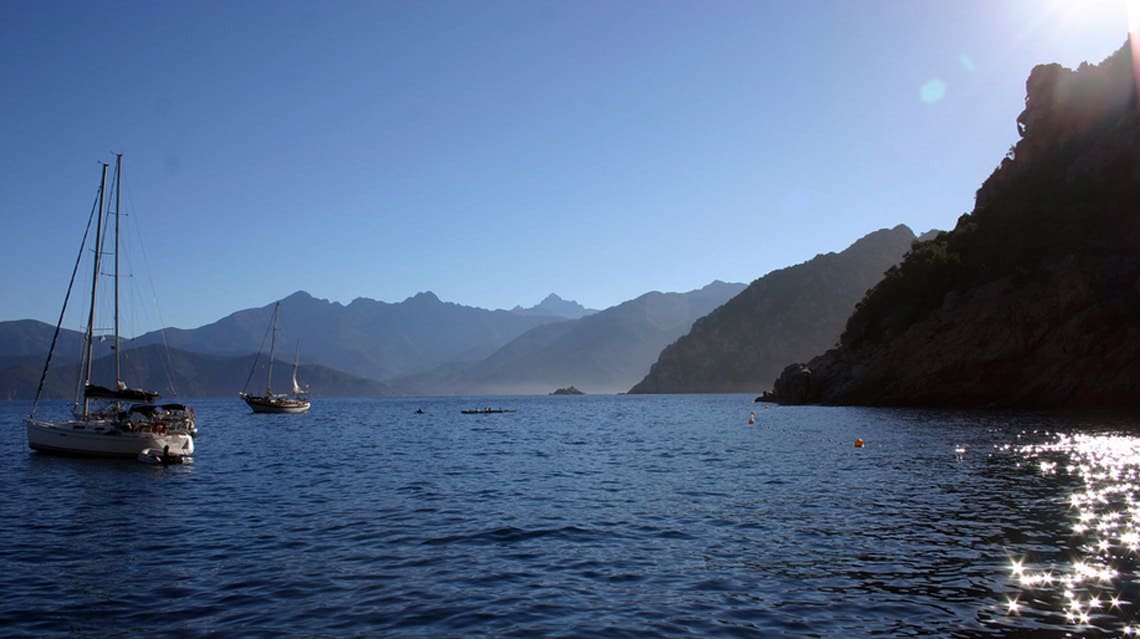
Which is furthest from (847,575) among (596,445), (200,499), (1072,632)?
(596,445)

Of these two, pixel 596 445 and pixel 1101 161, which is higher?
pixel 1101 161

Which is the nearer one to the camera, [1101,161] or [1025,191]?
[1101,161]

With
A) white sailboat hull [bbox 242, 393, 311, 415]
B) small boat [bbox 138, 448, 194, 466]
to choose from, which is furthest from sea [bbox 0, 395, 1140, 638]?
white sailboat hull [bbox 242, 393, 311, 415]

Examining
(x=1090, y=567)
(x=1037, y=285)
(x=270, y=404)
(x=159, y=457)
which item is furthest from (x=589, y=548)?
(x=270, y=404)

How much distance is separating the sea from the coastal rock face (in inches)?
1667

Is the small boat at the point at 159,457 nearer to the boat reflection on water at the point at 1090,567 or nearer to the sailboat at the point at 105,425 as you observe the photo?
the sailboat at the point at 105,425

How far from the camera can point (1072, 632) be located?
1148 cm

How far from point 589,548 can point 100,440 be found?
122 feet

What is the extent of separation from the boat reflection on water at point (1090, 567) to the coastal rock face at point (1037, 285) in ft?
176

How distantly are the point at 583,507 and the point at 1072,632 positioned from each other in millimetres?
15069

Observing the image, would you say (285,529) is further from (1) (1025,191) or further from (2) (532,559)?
(1) (1025,191)

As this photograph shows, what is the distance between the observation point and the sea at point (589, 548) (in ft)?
41.2

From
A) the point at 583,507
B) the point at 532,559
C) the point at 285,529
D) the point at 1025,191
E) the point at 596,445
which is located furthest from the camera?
the point at 1025,191

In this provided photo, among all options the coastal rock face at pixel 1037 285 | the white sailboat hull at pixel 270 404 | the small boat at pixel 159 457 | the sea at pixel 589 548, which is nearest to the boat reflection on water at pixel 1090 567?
the sea at pixel 589 548
